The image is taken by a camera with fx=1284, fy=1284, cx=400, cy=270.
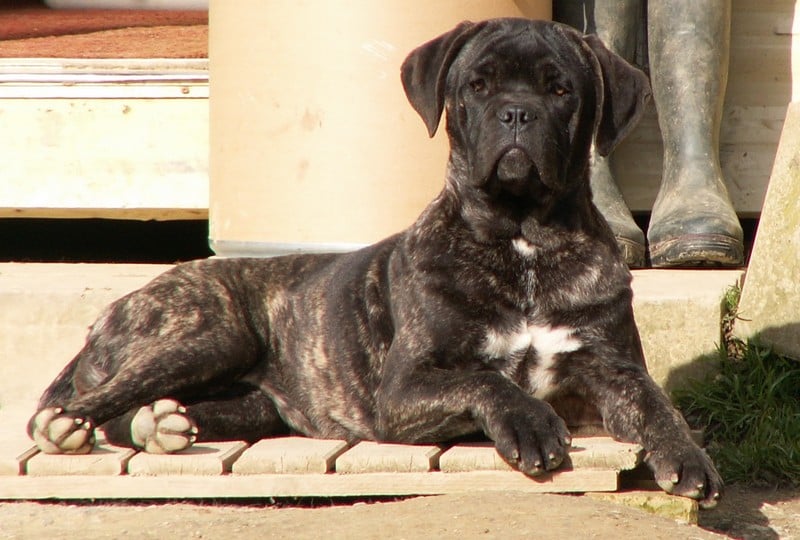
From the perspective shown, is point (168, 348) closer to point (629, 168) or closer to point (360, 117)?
point (360, 117)

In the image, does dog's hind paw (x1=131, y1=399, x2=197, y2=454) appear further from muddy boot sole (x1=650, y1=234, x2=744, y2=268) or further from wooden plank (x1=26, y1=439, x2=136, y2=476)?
muddy boot sole (x1=650, y1=234, x2=744, y2=268)

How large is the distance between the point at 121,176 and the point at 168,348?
2.23 meters

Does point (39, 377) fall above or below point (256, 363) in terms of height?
below

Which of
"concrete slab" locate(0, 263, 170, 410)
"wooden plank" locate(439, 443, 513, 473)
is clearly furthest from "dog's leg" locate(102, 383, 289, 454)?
"concrete slab" locate(0, 263, 170, 410)

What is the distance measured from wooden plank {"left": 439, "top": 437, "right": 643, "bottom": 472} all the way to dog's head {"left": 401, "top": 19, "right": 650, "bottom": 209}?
0.83 metres

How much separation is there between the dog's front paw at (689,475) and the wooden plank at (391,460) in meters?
0.62

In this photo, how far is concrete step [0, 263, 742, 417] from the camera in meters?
4.83

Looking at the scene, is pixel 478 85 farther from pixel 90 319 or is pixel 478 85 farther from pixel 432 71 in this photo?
pixel 90 319

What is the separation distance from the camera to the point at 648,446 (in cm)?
354

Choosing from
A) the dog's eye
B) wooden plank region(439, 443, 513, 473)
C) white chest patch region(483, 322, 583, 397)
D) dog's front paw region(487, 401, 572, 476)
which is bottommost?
wooden plank region(439, 443, 513, 473)

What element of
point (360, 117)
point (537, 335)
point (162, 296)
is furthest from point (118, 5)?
point (537, 335)

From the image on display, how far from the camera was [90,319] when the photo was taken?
5070 millimetres

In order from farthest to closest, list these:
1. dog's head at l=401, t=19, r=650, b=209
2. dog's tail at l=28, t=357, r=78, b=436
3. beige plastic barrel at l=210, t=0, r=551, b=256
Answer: beige plastic barrel at l=210, t=0, r=551, b=256
dog's tail at l=28, t=357, r=78, b=436
dog's head at l=401, t=19, r=650, b=209

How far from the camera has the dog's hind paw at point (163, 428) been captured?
3738mm
